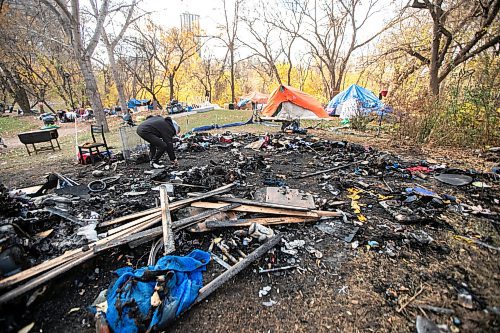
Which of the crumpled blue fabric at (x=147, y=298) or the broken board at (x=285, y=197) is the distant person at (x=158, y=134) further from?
the crumpled blue fabric at (x=147, y=298)

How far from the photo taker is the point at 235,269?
2568mm

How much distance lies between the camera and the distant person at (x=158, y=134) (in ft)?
20.3

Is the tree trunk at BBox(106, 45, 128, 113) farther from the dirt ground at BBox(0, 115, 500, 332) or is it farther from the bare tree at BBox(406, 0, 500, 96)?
the bare tree at BBox(406, 0, 500, 96)

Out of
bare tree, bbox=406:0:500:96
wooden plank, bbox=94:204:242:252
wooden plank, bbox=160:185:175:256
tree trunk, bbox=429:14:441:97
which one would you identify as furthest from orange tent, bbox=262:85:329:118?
wooden plank, bbox=160:185:175:256

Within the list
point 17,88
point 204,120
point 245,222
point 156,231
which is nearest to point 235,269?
point 245,222

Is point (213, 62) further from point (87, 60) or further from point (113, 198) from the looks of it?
point (113, 198)

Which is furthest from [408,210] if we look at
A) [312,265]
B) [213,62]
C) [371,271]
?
[213,62]

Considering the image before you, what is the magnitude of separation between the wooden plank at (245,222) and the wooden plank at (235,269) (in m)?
0.35

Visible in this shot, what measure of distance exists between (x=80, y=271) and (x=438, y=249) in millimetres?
4218

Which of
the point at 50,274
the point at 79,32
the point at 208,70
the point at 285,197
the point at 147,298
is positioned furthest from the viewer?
the point at 208,70

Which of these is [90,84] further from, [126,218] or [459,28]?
[459,28]

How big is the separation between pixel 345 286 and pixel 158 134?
220 inches

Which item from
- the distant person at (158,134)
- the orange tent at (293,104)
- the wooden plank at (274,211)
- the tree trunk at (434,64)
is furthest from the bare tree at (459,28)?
the distant person at (158,134)

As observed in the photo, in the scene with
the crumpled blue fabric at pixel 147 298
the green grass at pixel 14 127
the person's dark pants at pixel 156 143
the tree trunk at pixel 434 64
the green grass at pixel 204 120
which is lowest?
the green grass at pixel 14 127
